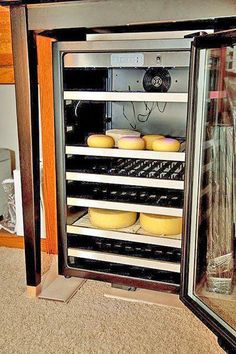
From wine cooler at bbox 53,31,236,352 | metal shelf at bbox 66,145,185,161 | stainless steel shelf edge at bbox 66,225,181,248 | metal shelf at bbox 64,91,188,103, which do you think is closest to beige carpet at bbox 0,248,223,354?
wine cooler at bbox 53,31,236,352

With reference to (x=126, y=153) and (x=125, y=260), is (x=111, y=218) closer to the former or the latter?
(x=125, y=260)

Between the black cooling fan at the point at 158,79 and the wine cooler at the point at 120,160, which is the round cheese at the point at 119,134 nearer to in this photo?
the wine cooler at the point at 120,160

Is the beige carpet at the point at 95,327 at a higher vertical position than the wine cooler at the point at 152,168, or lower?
lower

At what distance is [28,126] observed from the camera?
124 centimetres

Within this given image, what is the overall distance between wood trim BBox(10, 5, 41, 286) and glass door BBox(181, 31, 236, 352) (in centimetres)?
51

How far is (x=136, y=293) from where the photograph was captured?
1398mm

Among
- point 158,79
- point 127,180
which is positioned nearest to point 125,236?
point 127,180

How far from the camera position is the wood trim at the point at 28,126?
1.19m

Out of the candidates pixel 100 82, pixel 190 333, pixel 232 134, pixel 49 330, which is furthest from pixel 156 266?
pixel 100 82

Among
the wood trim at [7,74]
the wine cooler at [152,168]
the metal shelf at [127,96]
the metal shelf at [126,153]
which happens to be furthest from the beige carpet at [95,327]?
the wood trim at [7,74]

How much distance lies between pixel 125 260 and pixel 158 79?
0.68m

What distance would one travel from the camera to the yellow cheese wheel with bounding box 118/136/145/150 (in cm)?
131

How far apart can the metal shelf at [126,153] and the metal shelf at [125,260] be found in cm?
37

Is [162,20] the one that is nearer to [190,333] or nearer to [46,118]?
[46,118]
